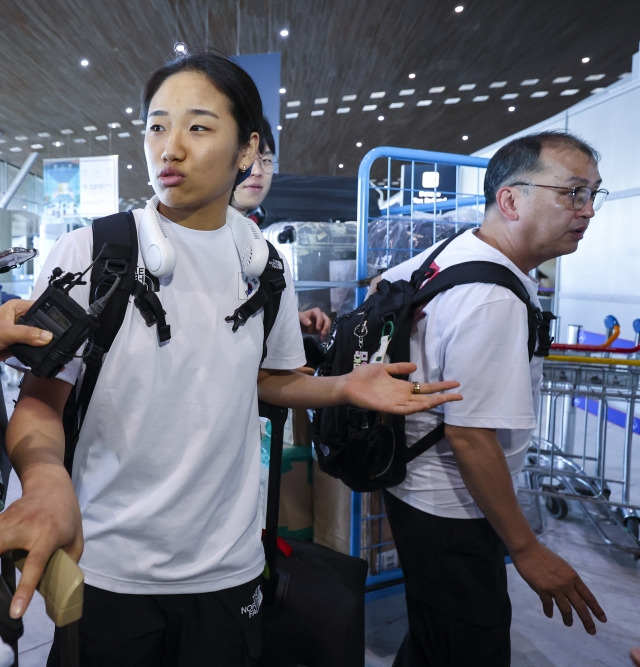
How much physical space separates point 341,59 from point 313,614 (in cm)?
910

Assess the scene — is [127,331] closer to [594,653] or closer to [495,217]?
[495,217]

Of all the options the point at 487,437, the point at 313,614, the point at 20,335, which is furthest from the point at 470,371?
the point at 20,335

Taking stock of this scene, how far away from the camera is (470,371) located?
1.40 meters

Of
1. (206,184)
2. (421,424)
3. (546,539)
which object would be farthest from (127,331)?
(546,539)

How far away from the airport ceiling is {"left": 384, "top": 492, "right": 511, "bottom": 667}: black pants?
7.42 metres

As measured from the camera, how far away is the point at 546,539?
3.48 m

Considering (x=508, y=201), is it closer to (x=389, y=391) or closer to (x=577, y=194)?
(x=577, y=194)

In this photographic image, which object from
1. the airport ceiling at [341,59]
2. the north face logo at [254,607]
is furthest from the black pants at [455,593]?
the airport ceiling at [341,59]

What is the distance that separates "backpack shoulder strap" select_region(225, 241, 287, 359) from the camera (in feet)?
3.58

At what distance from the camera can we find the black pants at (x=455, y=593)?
148 cm

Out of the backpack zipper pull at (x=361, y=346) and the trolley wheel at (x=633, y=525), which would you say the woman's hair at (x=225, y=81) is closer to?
the backpack zipper pull at (x=361, y=346)

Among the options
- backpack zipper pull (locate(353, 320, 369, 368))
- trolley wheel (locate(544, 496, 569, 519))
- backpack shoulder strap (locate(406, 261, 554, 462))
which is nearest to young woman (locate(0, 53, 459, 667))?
backpack shoulder strap (locate(406, 261, 554, 462))

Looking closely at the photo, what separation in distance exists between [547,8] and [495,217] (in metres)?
7.65

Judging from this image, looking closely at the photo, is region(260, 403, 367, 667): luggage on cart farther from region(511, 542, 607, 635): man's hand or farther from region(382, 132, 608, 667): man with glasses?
region(511, 542, 607, 635): man's hand
